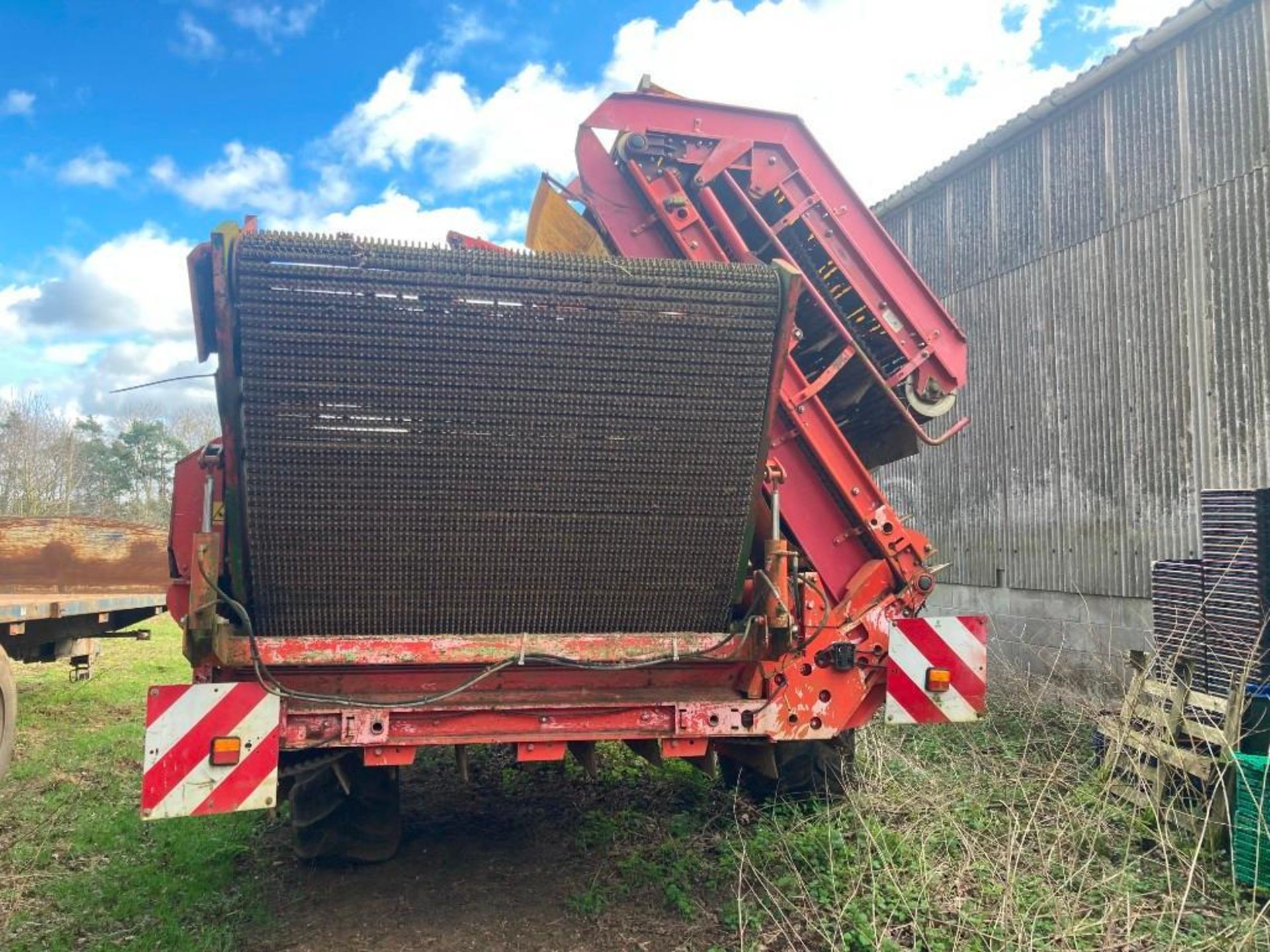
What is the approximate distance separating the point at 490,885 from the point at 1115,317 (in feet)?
26.0

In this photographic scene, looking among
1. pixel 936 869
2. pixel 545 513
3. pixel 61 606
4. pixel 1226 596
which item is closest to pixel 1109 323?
pixel 1226 596

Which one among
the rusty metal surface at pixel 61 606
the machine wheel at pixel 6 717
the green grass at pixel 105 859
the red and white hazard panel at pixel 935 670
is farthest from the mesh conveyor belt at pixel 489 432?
the rusty metal surface at pixel 61 606

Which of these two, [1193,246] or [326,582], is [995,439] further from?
[326,582]

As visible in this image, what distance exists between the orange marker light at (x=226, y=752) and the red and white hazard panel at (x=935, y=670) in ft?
8.33

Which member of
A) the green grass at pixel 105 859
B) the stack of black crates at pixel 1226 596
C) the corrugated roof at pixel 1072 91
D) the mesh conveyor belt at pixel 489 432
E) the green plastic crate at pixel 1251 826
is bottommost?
the green grass at pixel 105 859

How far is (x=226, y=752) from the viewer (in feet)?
10.3

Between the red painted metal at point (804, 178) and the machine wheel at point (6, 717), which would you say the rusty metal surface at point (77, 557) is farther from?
the red painted metal at point (804, 178)

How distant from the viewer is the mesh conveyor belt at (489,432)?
304cm

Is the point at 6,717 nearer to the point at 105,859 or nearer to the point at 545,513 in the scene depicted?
the point at 105,859

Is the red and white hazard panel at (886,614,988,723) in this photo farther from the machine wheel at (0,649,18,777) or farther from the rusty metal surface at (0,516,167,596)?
the rusty metal surface at (0,516,167,596)

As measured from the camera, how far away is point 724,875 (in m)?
4.21

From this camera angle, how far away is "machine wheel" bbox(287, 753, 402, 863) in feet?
13.6

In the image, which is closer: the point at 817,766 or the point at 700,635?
the point at 700,635

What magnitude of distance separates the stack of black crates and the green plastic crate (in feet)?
2.27
